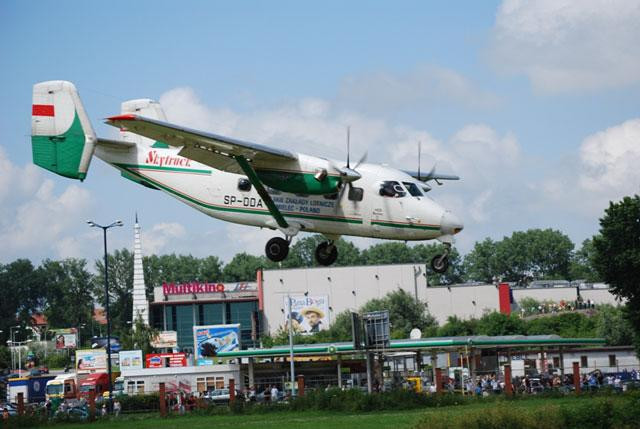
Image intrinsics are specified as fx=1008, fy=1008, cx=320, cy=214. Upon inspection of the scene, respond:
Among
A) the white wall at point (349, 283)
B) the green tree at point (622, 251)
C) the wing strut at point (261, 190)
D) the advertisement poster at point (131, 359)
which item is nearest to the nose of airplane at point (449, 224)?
the wing strut at point (261, 190)

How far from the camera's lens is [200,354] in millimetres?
99875

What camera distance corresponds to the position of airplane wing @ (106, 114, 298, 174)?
32594 mm

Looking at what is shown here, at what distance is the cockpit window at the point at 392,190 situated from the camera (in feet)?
116

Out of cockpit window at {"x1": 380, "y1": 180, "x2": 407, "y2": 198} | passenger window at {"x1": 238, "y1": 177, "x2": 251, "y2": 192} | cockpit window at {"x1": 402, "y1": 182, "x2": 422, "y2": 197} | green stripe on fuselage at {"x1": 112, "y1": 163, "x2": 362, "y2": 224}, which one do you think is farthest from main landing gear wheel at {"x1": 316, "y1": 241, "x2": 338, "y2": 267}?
cockpit window at {"x1": 402, "y1": 182, "x2": 422, "y2": 197}

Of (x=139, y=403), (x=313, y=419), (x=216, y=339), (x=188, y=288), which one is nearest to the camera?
(x=313, y=419)

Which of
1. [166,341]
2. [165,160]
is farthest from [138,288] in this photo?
[165,160]

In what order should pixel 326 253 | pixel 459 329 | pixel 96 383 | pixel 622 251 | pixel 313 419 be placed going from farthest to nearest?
pixel 459 329 → pixel 96 383 → pixel 622 251 → pixel 313 419 → pixel 326 253

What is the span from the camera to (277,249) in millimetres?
37281

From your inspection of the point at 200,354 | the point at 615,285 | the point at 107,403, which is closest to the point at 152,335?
the point at 200,354

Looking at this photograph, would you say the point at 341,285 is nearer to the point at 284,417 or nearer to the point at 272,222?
the point at 284,417

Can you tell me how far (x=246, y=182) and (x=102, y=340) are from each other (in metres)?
122

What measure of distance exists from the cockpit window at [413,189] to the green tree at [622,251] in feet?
96.0

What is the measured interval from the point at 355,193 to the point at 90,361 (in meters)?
69.6

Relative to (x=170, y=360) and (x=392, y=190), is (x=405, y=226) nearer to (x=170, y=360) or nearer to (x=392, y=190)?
(x=392, y=190)
